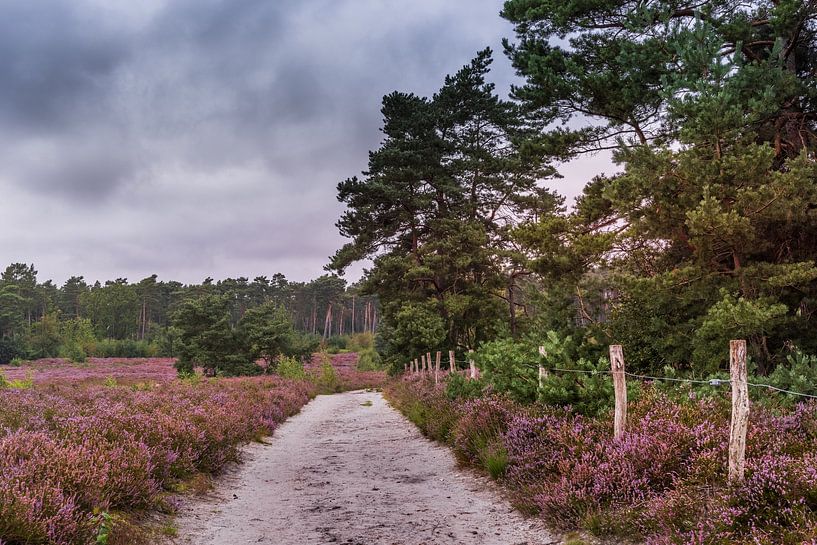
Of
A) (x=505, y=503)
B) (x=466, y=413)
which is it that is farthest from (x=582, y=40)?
(x=505, y=503)

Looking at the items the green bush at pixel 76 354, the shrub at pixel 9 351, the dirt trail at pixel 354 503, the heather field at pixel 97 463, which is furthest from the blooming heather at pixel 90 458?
the shrub at pixel 9 351

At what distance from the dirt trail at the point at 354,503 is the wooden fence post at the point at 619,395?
1735 millimetres

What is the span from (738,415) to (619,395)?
188 centimetres

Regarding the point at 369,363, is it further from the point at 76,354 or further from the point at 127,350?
the point at 127,350

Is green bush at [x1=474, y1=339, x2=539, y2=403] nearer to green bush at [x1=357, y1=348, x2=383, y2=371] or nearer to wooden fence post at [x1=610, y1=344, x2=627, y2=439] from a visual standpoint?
wooden fence post at [x1=610, y1=344, x2=627, y2=439]

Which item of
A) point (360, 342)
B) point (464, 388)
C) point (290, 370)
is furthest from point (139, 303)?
point (464, 388)

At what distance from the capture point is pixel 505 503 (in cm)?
692

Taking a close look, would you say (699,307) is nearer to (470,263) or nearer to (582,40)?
(582,40)

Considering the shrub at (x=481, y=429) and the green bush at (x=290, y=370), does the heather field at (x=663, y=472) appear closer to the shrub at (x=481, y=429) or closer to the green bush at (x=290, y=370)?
the shrub at (x=481, y=429)

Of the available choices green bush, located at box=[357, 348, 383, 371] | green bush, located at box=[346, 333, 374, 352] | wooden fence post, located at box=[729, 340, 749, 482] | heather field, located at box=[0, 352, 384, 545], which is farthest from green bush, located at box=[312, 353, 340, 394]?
green bush, located at box=[346, 333, 374, 352]

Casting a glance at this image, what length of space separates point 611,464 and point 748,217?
6898 millimetres

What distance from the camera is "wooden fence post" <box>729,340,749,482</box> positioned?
16.0ft

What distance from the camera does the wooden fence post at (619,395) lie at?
6711mm

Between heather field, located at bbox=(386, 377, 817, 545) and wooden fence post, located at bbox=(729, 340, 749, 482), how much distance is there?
119 millimetres
